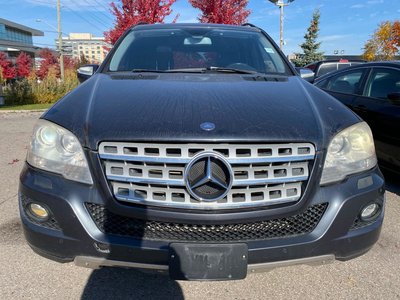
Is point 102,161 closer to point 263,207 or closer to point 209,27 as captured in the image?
point 263,207

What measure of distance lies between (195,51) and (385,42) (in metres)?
39.7

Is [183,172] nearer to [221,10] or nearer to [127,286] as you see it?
[127,286]

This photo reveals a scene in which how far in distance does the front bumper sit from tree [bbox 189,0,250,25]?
14.2 m

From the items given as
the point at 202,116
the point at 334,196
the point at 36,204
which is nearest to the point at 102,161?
the point at 36,204

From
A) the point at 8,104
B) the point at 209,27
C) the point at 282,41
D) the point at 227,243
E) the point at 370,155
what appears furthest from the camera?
the point at 282,41

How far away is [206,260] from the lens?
1860 millimetres

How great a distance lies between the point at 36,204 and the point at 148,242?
25.4 inches

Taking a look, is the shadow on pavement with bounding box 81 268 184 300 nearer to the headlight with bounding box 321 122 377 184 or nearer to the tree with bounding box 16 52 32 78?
the headlight with bounding box 321 122 377 184

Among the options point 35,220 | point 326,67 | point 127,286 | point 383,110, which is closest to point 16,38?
point 326,67

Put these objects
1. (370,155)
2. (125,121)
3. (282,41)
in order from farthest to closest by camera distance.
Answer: (282,41) < (370,155) < (125,121)

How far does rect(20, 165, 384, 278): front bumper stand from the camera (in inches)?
75.0

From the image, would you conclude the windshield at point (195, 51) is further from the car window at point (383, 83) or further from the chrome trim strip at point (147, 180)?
the car window at point (383, 83)

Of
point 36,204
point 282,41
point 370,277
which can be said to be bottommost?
point 370,277

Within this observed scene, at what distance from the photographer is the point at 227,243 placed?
6.19ft
